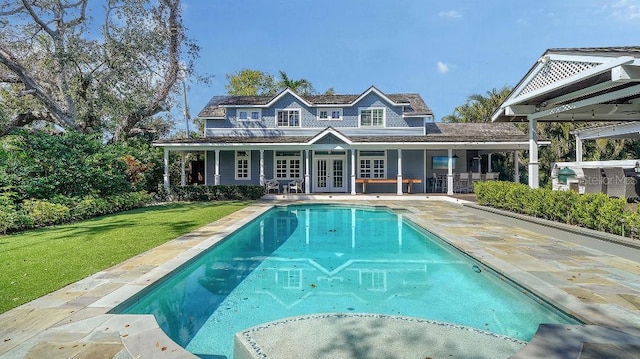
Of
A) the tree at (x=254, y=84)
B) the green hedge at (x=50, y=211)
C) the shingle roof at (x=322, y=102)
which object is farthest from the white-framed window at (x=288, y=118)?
the tree at (x=254, y=84)

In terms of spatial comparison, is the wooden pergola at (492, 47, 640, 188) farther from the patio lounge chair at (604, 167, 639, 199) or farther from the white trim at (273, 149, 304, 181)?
the white trim at (273, 149, 304, 181)

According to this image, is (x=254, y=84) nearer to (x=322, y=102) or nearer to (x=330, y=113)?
(x=322, y=102)

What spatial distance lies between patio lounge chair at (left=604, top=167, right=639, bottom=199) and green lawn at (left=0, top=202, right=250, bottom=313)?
495 inches

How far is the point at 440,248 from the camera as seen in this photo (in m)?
7.12

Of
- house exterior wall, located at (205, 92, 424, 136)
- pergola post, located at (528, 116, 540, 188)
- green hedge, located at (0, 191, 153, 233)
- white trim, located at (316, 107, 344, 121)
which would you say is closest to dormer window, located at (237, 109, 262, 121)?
house exterior wall, located at (205, 92, 424, 136)

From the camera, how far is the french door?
20406 mm

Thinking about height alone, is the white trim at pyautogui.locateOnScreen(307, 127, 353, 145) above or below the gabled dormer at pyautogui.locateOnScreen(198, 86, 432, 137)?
below

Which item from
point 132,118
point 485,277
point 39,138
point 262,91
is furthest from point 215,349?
point 262,91

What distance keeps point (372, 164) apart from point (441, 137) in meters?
4.23

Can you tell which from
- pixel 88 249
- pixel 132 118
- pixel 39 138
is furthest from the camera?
pixel 132 118

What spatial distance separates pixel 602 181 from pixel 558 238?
18.6ft

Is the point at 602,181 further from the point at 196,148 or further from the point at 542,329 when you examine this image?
the point at 196,148

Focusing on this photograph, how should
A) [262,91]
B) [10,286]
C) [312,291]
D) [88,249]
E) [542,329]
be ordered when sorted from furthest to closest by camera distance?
[262,91] < [88,249] < [312,291] < [10,286] < [542,329]

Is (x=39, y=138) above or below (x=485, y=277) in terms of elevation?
above
